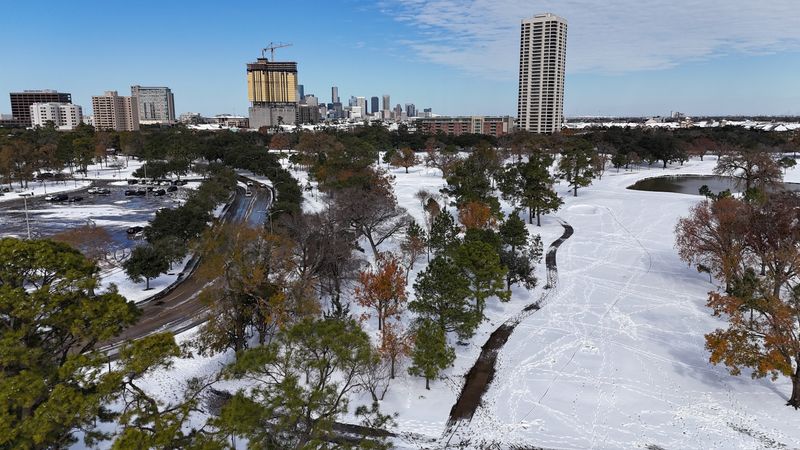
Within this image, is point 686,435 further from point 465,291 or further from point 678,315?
point 678,315

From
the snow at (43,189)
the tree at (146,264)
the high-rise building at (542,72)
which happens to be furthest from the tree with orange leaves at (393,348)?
the high-rise building at (542,72)

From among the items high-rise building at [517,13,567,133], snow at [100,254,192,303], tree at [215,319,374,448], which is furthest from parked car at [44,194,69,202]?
high-rise building at [517,13,567,133]

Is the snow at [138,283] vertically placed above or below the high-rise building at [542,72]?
below

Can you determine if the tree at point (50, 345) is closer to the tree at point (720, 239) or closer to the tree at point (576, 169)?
the tree at point (720, 239)

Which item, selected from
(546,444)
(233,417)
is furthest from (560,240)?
(233,417)

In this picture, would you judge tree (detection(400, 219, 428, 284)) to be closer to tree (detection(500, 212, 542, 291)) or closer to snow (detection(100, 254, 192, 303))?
tree (detection(500, 212, 542, 291))
